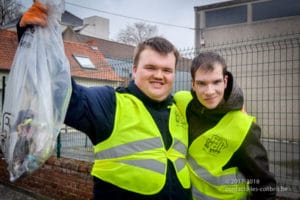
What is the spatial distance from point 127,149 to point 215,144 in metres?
0.62

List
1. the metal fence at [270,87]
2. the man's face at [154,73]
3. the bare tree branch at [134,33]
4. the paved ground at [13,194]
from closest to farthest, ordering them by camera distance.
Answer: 1. the man's face at [154,73]
2. the metal fence at [270,87]
3. the paved ground at [13,194]
4. the bare tree branch at [134,33]

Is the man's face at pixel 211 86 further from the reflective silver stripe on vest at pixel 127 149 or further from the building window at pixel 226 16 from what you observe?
the building window at pixel 226 16

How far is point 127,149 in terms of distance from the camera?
5.83 ft

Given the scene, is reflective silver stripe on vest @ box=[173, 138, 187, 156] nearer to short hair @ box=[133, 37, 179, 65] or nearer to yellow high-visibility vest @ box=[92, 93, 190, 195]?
yellow high-visibility vest @ box=[92, 93, 190, 195]

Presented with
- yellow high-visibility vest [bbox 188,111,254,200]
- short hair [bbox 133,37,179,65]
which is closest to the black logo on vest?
yellow high-visibility vest [bbox 188,111,254,200]

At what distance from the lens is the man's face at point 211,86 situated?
2088 millimetres

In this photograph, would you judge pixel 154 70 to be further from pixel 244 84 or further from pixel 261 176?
pixel 244 84

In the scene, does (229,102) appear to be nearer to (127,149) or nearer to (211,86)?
(211,86)

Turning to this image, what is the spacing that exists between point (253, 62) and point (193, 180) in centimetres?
266

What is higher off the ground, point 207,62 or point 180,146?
point 207,62

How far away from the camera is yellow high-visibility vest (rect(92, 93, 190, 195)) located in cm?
177

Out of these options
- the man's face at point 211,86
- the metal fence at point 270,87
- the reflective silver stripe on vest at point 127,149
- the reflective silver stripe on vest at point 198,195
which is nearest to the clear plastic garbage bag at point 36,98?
the reflective silver stripe on vest at point 127,149

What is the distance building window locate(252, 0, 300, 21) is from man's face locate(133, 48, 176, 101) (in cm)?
1321

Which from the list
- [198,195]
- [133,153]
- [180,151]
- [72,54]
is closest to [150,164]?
[133,153]
